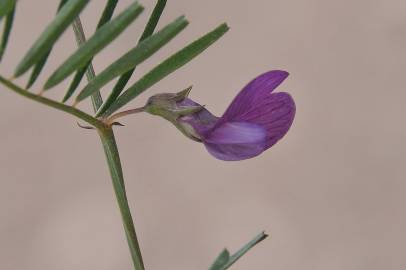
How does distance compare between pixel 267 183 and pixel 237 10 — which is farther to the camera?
pixel 237 10

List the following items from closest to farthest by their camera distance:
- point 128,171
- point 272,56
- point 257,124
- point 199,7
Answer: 1. point 257,124
2. point 128,171
3. point 272,56
4. point 199,7

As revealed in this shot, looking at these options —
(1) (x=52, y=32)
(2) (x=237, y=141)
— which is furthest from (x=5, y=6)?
(2) (x=237, y=141)

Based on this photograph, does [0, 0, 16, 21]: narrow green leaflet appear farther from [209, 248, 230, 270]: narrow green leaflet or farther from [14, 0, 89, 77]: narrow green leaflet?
[209, 248, 230, 270]: narrow green leaflet

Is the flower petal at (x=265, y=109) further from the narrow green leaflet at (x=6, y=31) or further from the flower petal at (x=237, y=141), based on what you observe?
the narrow green leaflet at (x=6, y=31)

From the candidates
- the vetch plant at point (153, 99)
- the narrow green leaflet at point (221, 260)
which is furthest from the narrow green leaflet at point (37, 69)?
the narrow green leaflet at point (221, 260)

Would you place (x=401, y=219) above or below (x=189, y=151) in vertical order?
below

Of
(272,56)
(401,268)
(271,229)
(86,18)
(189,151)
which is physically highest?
(86,18)

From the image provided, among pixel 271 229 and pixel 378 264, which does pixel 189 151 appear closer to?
pixel 271 229

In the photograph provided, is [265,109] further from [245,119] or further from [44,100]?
[44,100]

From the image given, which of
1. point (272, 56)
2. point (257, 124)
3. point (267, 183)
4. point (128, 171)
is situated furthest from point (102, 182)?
point (257, 124)

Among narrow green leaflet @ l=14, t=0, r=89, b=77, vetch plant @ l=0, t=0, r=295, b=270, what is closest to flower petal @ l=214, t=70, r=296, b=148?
vetch plant @ l=0, t=0, r=295, b=270
